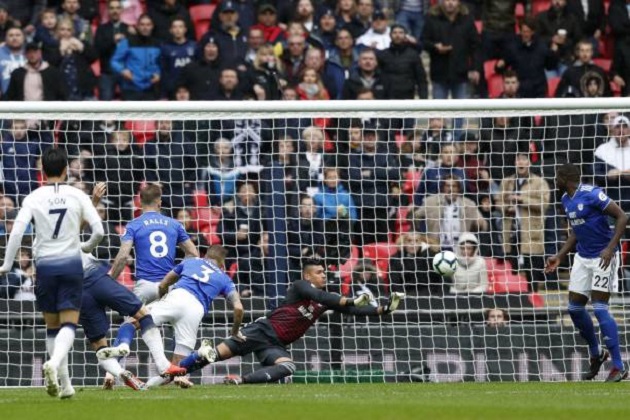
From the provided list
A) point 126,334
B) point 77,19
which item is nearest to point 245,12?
point 77,19

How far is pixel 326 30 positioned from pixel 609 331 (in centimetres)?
832

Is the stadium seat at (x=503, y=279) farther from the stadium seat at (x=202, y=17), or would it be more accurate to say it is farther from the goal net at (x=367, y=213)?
the stadium seat at (x=202, y=17)

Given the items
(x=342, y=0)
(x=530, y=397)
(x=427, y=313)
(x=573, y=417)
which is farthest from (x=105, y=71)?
(x=573, y=417)

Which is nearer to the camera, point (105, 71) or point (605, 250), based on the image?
point (605, 250)

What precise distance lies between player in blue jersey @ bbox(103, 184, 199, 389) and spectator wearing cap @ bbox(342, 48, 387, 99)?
5722mm

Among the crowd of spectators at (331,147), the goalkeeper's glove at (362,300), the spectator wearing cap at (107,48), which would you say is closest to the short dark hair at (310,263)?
the crowd of spectators at (331,147)

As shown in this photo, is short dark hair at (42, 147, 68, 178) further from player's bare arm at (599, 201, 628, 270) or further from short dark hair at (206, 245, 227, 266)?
player's bare arm at (599, 201, 628, 270)

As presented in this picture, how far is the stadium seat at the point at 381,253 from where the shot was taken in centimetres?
1755

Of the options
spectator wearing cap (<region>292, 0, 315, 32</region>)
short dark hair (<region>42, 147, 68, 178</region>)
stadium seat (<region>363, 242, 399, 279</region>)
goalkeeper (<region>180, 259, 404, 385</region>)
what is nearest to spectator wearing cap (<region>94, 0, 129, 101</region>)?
spectator wearing cap (<region>292, 0, 315, 32</region>)

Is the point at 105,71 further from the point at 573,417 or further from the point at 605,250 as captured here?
the point at 573,417

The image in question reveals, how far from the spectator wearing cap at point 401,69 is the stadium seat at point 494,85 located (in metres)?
1.20

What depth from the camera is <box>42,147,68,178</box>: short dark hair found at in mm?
12000

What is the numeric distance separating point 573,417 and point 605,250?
5158mm

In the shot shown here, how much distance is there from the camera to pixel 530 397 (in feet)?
41.5
